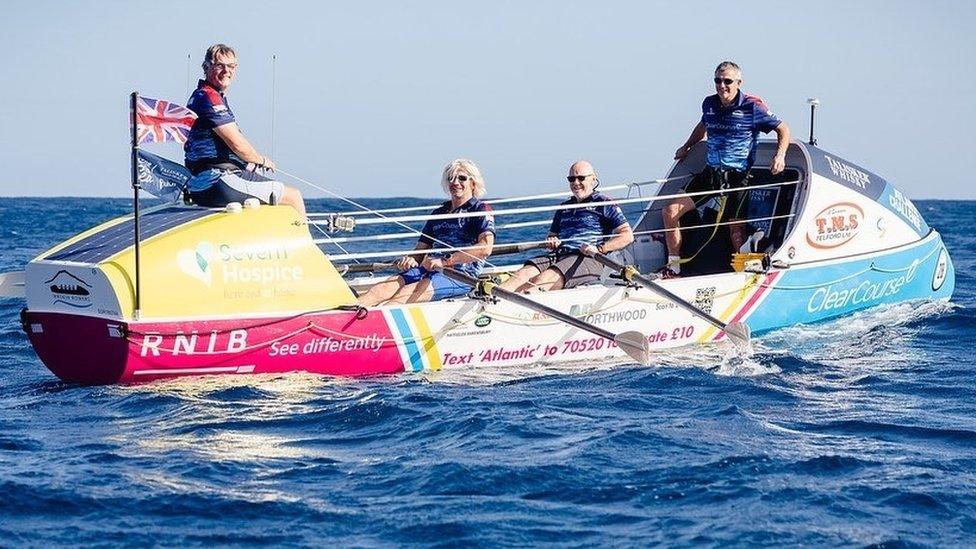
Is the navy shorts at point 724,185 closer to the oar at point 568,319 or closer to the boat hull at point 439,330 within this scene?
the boat hull at point 439,330

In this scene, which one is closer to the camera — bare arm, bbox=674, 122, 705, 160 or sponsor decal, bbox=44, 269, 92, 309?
sponsor decal, bbox=44, 269, 92, 309

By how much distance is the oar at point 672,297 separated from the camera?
1064 cm

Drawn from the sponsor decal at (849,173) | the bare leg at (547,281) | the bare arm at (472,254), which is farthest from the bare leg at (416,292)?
the sponsor decal at (849,173)

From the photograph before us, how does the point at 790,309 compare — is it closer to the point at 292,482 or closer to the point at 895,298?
the point at 895,298

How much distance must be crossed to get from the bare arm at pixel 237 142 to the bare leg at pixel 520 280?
Answer: 2254 millimetres

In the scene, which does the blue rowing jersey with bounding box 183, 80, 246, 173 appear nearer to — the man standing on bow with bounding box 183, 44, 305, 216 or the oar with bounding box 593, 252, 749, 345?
the man standing on bow with bounding box 183, 44, 305, 216

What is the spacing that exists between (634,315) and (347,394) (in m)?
2.83

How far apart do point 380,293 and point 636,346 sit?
79.2 inches

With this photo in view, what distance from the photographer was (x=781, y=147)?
38.6ft

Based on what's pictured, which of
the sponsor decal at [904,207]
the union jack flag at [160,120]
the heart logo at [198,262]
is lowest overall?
the heart logo at [198,262]

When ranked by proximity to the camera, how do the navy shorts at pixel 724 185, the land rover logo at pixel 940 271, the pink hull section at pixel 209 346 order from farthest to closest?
the land rover logo at pixel 940 271 → the navy shorts at pixel 724 185 → the pink hull section at pixel 209 346

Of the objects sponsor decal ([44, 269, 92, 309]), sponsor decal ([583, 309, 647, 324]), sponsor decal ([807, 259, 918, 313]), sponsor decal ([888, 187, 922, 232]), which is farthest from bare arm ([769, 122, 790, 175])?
sponsor decal ([44, 269, 92, 309])

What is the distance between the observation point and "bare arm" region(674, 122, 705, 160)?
12.6 meters

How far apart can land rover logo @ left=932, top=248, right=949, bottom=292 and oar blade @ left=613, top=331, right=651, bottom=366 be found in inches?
191
